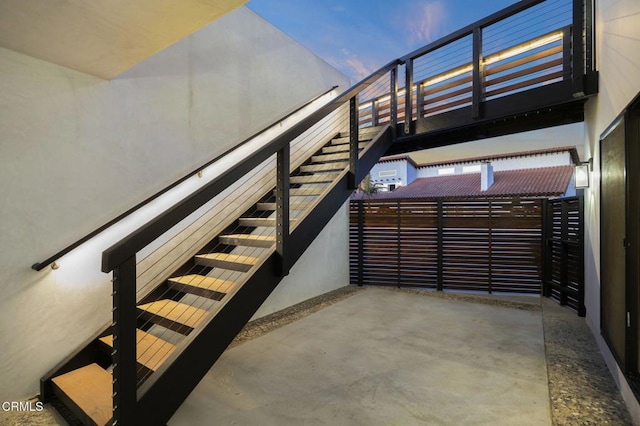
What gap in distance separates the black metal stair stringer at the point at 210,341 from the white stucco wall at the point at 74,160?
1.64 meters

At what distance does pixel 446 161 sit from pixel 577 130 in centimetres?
929

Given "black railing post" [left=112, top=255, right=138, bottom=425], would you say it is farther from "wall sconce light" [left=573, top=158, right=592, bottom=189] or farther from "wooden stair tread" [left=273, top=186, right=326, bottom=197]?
"wall sconce light" [left=573, top=158, right=592, bottom=189]

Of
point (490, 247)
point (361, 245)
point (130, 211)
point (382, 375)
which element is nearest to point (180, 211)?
point (130, 211)

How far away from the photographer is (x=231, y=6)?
2.19 m

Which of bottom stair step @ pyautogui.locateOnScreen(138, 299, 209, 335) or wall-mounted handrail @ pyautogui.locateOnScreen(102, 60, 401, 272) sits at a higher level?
wall-mounted handrail @ pyautogui.locateOnScreen(102, 60, 401, 272)

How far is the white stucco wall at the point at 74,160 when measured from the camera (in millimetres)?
2449

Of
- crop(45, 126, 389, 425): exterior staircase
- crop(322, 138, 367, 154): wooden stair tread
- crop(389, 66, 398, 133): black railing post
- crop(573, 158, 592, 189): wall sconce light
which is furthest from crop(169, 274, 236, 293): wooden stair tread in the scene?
crop(573, 158, 592, 189): wall sconce light

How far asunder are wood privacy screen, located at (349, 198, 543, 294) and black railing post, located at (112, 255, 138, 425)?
18.2 ft

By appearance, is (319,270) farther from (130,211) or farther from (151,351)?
(151,351)

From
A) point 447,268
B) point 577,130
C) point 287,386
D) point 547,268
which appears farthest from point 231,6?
point 577,130

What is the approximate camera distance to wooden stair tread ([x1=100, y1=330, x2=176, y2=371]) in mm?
2225

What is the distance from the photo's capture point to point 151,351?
7.76 ft

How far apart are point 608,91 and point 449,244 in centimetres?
379

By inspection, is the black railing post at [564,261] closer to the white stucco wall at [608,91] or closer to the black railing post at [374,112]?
the white stucco wall at [608,91]
